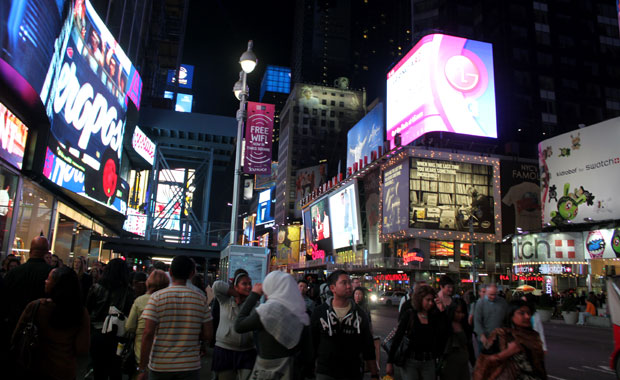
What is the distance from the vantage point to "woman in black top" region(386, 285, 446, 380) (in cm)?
561

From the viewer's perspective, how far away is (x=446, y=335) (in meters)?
5.88

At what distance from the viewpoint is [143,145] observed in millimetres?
28062

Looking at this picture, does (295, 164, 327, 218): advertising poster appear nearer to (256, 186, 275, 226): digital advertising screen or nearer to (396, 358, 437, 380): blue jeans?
(256, 186, 275, 226): digital advertising screen

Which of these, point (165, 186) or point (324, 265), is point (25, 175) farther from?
point (324, 265)

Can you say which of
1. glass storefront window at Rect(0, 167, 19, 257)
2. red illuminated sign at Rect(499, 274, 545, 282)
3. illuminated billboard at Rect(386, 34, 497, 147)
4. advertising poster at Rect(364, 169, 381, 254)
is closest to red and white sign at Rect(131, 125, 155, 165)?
glass storefront window at Rect(0, 167, 19, 257)

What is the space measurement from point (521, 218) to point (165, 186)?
39550 mm

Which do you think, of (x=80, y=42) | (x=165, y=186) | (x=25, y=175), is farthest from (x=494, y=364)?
(x=165, y=186)

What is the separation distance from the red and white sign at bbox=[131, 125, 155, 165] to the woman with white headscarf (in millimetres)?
24116

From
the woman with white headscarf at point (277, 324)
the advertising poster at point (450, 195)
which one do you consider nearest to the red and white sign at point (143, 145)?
the woman with white headscarf at point (277, 324)

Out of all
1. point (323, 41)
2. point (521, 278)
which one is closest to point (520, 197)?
point (521, 278)

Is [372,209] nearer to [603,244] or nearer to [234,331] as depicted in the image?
[603,244]

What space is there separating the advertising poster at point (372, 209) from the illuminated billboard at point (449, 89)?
7.15 m

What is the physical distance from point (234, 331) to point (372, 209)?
5380 centimetres

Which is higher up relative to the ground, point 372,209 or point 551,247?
point 372,209
